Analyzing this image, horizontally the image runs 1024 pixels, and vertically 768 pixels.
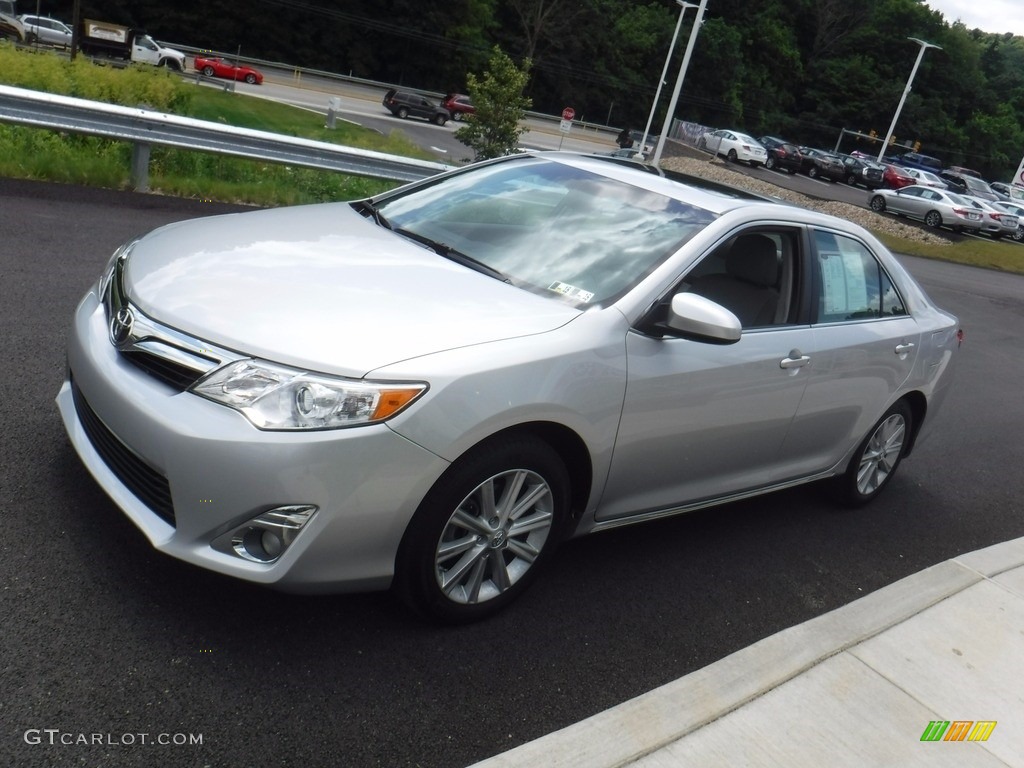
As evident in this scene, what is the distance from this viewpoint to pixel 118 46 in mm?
50000

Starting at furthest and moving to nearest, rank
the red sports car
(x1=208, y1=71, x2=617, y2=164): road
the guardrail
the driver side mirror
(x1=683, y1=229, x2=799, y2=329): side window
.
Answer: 1. the red sports car
2. (x1=208, y1=71, x2=617, y2=164): road
3. the guardrail
4. (x1=683, y1=229, x2=799, y2=329): side window
5. the driver side mirror

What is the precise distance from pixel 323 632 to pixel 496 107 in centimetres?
1932

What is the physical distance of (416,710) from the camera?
10.5 feet

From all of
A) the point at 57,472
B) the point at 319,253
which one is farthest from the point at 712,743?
the point at 57,472

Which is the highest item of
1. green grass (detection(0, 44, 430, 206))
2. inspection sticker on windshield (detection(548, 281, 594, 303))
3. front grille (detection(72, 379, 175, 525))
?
inspection sticker on windshield (detection(548, 281, 594, 303))

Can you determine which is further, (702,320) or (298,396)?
(702,320)

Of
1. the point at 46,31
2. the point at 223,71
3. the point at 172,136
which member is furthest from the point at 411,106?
the point at 172,136

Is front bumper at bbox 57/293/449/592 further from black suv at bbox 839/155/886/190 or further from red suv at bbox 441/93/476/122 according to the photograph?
black suv at bbox 839/155/886/190

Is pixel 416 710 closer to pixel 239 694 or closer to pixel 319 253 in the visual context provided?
pixel 239 694

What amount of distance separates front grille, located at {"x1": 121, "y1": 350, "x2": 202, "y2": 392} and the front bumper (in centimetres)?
3

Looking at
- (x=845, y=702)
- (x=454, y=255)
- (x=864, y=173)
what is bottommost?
(x=864, y=173)

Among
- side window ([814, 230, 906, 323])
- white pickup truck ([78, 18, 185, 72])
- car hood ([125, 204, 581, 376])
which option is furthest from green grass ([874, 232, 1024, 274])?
white pickup truck ([78, 18, 185, 72])

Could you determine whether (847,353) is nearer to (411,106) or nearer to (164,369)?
(164,369)

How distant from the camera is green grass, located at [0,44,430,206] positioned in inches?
392
